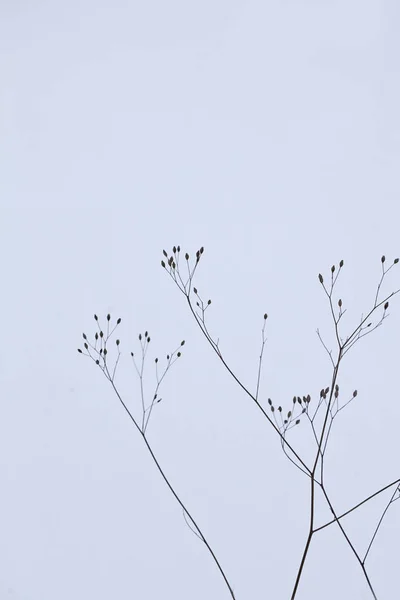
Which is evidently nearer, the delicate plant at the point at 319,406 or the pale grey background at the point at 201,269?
the delicate plant at the point at 319,406

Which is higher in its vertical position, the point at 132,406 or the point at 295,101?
the point at 295,101

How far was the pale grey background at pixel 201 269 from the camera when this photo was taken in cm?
169

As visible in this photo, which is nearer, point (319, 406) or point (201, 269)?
point (319, 406)

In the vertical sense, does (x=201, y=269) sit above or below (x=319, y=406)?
above

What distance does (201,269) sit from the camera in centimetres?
181

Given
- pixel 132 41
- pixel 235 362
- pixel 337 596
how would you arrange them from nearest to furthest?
1. pixel 337 596
2. pixel 235 362
3. pixel 132 41

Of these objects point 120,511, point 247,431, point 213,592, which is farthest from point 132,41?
point 213,592

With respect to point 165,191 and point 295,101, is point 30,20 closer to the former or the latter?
point 165,191

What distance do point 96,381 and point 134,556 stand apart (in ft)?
1.62

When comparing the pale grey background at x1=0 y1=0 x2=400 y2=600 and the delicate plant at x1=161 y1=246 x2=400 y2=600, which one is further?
the pale grey background at x1=0 y1=0 x2=400 y2=600

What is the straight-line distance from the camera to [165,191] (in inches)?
72.6

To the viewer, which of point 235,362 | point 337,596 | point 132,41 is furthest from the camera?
point 132,41

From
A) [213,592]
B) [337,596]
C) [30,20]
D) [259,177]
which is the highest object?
[30,20]

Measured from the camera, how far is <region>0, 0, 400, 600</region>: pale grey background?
5.54 ft
